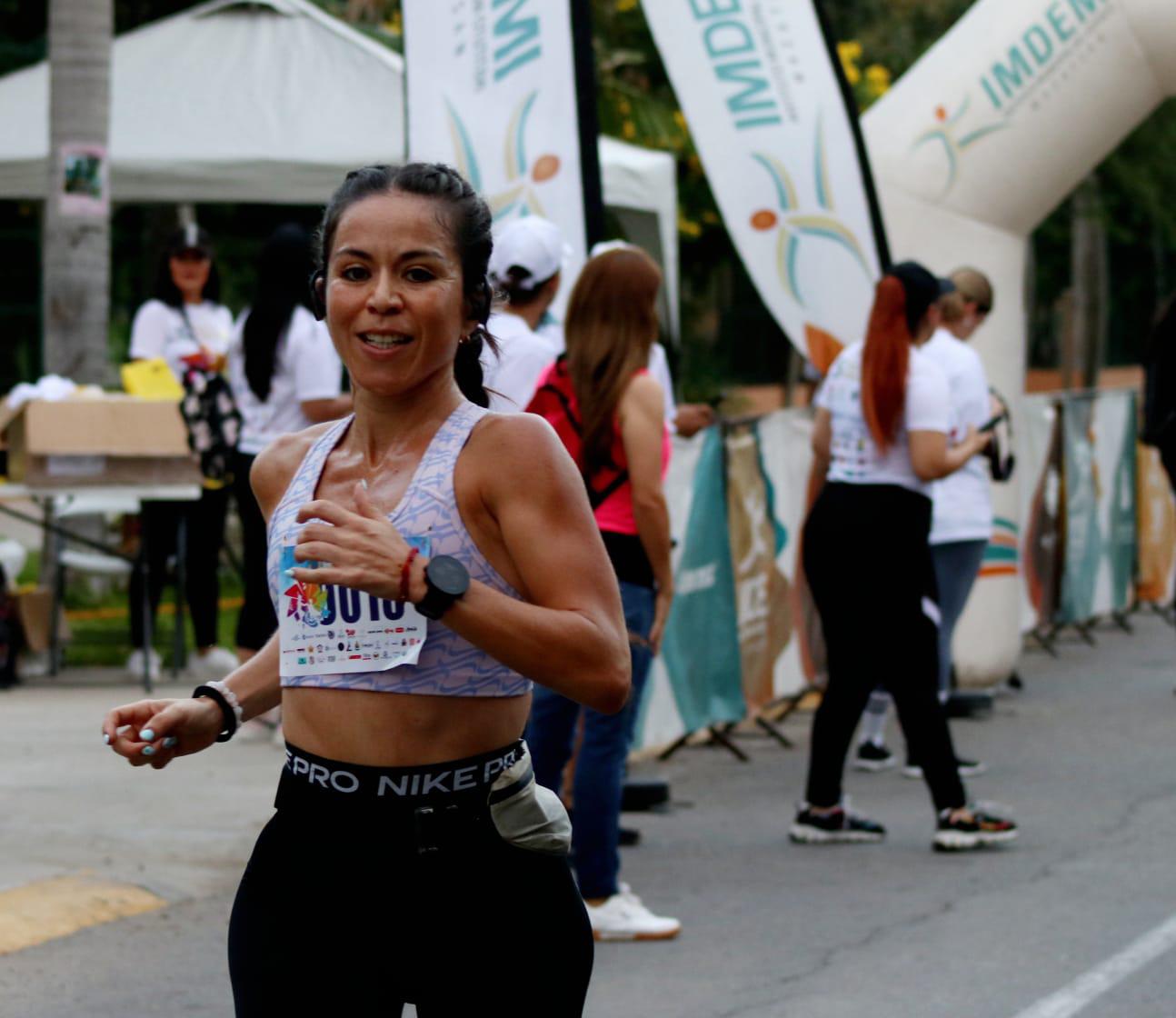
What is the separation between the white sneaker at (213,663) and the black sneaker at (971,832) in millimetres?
4230

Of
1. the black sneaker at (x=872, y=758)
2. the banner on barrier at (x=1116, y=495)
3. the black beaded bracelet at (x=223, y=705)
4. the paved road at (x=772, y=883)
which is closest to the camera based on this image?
the black beaded bracelet at (x=223, y=705)

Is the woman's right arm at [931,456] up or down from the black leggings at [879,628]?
up

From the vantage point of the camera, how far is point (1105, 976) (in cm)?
549

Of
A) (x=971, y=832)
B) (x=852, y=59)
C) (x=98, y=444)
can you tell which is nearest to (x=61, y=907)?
(x=971, y=832)

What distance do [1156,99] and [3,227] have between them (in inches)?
496

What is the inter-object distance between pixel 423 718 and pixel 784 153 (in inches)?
288

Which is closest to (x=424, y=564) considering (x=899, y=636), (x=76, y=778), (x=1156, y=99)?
(x=899, y=636)

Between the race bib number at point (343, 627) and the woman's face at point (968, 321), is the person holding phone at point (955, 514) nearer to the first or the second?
the woman's face at point (968, 321)

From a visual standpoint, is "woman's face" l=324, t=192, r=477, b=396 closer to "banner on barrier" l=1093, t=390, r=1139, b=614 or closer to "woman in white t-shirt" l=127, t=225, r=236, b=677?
"woman in white t-shirt" l=127, t=225, r=236, b=677

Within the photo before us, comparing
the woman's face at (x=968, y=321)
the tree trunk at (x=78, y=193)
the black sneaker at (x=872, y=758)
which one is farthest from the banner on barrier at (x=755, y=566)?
the tree trunk at (x=78, y=193)

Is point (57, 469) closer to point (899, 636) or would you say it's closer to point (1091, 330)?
point (899, 636)

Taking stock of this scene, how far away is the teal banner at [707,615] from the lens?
8.81 metres

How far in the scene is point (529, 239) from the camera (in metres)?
6.57

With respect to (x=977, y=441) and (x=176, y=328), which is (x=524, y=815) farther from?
(x=176, y=328)
